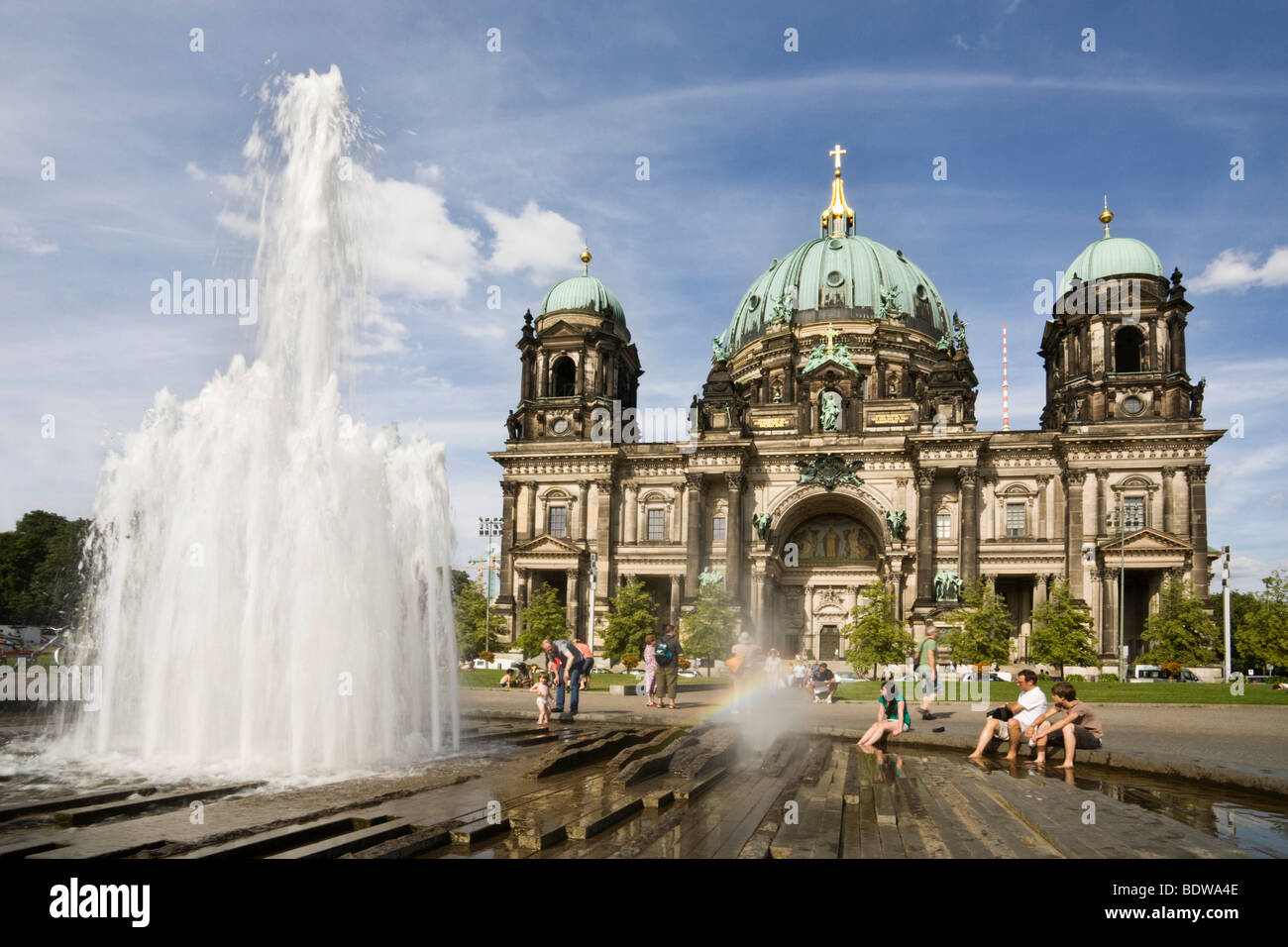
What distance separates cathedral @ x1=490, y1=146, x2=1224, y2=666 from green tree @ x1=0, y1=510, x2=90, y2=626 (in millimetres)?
31216

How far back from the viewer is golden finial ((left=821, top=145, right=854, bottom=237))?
8400cm

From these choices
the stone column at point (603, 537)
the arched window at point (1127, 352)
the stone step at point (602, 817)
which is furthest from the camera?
the stone column at point (603, 537)

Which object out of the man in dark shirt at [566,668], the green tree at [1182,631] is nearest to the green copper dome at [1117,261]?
the green tree at [1182,631]

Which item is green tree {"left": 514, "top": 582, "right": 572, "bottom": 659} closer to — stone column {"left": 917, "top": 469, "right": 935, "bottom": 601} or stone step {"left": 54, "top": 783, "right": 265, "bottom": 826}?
stone column {"left": 917, "top": 469, "right": 935, "bottom": 601}

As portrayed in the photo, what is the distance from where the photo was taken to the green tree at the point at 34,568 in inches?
2493

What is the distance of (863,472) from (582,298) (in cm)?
2437

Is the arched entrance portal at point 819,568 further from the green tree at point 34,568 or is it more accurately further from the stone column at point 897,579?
the green tree at point 34,568

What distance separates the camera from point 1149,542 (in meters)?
53.3

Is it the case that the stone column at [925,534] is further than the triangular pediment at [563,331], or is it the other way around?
the triangular pediment at [563,331]

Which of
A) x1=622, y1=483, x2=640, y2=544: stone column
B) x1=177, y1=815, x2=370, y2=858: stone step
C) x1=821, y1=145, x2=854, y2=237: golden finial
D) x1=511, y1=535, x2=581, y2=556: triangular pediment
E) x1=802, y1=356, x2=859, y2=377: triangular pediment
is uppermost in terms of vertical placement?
x1=821, y1=145, x2=854, y2=237: golden finial

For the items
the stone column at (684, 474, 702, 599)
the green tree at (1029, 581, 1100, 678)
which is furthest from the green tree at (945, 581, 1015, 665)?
the stone column at (684, 474, 702, 599)

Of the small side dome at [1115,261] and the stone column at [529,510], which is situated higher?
the small side dome at [1115,261]

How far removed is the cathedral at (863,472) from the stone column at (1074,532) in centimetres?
12
